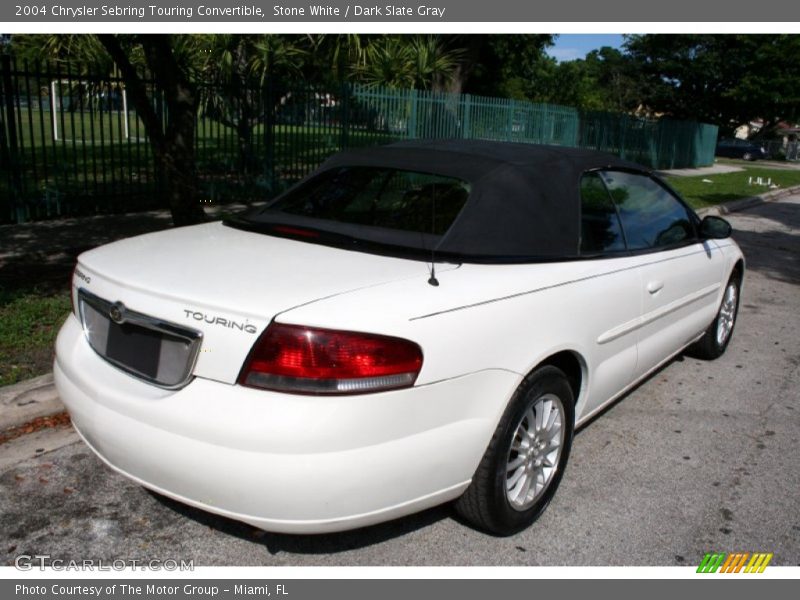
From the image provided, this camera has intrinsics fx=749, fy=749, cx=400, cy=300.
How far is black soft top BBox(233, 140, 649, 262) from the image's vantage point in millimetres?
3211

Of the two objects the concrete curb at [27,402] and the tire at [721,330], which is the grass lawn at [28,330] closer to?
the concrete curb at [27,402]

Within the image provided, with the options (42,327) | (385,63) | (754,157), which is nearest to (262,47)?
(385,63)

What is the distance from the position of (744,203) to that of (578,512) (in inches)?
648

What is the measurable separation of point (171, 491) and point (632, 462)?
7.96 feet

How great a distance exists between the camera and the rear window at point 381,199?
3404 millimetres

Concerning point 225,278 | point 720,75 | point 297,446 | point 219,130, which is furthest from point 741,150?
point 297,446

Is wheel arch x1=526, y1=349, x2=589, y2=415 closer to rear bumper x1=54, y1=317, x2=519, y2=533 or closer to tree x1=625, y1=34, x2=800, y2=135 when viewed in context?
rear bumper x1=54, y1=317, x2=519, y2=533

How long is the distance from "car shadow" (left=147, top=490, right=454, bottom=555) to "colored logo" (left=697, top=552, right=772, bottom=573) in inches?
42.1

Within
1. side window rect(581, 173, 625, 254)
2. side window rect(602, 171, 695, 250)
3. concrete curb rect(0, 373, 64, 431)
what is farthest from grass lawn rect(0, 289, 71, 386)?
side window rect(602, 171, 695, 250)

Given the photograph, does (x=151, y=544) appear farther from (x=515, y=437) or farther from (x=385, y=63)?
(x=385, y=63)

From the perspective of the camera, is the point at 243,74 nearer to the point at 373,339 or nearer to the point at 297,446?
the point at 373,339

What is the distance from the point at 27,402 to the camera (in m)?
4.04

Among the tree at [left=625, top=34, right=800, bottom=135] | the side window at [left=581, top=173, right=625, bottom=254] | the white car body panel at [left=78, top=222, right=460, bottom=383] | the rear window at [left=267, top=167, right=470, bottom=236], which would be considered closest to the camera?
the white car body panel at [left=78, top=222, right=460, bottom=383]

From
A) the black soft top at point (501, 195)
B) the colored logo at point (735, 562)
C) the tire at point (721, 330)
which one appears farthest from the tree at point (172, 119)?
the colored logo at point (735, 562)
